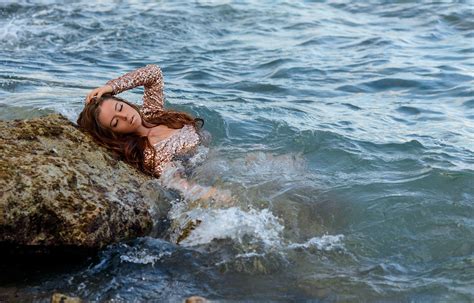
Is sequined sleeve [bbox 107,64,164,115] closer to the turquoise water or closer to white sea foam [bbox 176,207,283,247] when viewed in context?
the turquoise water

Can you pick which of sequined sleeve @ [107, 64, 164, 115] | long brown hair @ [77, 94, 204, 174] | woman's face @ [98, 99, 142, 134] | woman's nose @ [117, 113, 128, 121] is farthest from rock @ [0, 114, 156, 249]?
sequined sleeve @ [107, 64, 164, 115]

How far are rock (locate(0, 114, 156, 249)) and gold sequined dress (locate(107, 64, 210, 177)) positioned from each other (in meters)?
0.78

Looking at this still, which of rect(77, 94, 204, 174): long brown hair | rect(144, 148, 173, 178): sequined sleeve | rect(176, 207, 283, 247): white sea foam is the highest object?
rect(77, 94, 204, 174): long brown hair

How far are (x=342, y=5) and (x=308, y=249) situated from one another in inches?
459

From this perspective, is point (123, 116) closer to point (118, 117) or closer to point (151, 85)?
point (118, 117)

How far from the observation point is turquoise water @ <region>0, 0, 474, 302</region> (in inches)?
196

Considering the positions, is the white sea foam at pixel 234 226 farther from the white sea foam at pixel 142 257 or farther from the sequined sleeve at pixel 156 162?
the sequined sleeve at pixel 156 162

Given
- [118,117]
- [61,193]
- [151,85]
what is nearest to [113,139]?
[118,117]

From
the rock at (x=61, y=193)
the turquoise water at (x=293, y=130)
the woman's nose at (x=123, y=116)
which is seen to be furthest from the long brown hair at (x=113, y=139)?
the turquoise water at (x=293, y=130)

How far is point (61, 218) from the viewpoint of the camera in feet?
16.1

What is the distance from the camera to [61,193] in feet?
16.5

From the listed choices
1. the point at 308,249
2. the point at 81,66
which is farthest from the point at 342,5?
the point at 308,249

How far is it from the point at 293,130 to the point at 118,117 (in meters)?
2.35

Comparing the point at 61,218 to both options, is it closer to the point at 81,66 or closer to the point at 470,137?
the point at 470,137
